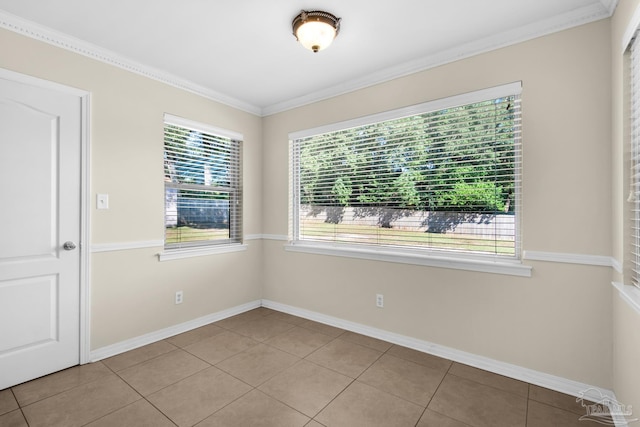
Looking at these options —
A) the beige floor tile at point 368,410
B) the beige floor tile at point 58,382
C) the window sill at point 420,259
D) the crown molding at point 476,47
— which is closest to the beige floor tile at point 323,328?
the window sill at point 420,259

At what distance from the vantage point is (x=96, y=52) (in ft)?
8.57

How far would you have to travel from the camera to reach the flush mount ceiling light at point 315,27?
2150 mm

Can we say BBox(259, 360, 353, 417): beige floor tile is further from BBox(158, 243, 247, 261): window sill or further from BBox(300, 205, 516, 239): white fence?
BBox(158, 243, 247, 261): window sill

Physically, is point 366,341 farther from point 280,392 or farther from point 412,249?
point 280,392

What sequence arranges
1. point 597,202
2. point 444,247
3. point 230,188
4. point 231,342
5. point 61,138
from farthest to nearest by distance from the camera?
1. point 230,188
2. point 231,342
3. point 444,247
4. point 61,138
5. point 597,202

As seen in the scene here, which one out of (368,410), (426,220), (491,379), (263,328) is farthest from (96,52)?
(491,379)

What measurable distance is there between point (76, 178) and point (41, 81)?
2.43 feet

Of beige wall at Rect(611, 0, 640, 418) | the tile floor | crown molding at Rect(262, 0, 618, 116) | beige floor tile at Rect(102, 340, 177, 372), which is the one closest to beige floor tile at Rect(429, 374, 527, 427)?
the tile floor

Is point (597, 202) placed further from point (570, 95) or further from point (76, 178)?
point (76, 178)

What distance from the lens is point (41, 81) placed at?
93.0 inches

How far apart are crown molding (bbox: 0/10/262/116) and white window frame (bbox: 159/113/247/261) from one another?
1.14 feet

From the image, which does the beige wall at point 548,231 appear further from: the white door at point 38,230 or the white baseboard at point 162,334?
the white door at point 38,230

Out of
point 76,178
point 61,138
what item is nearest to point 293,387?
point 76,178

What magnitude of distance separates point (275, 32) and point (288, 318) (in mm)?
2902
